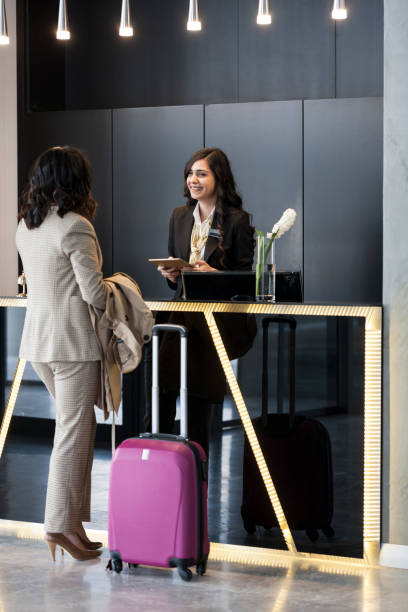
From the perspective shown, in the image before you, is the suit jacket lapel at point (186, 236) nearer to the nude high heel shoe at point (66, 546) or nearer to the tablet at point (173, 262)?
the tablet at point (173, 262)

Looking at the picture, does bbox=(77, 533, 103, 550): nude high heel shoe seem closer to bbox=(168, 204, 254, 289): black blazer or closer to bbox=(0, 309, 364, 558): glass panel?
bbox=(0, 309, 364, 558): glass panel

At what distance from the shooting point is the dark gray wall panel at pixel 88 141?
247 inches

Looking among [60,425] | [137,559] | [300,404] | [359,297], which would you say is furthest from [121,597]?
[359,297]

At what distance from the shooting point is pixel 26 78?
6305 millimetres

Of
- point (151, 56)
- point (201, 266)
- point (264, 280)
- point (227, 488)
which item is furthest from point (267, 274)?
point (151, 56)

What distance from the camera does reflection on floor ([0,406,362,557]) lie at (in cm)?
367

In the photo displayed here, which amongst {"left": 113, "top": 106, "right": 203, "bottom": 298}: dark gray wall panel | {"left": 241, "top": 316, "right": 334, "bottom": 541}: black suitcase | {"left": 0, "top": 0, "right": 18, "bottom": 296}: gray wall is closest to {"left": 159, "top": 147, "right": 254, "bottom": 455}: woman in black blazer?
{"left": 241, "top": 316, "right": 334, "bottom": 541}: black suitcase

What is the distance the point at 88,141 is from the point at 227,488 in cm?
334

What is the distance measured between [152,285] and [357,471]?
2852mm

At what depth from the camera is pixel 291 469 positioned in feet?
12.3

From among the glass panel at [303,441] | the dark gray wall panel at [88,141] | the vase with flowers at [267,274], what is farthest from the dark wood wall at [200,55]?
the glass panel at [303,441]

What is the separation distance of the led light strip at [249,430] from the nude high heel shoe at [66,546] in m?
0.82

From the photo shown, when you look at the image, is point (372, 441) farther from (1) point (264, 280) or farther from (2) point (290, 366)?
(1) point (264, 280)

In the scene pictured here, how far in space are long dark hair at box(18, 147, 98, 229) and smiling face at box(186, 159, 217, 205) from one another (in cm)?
83
